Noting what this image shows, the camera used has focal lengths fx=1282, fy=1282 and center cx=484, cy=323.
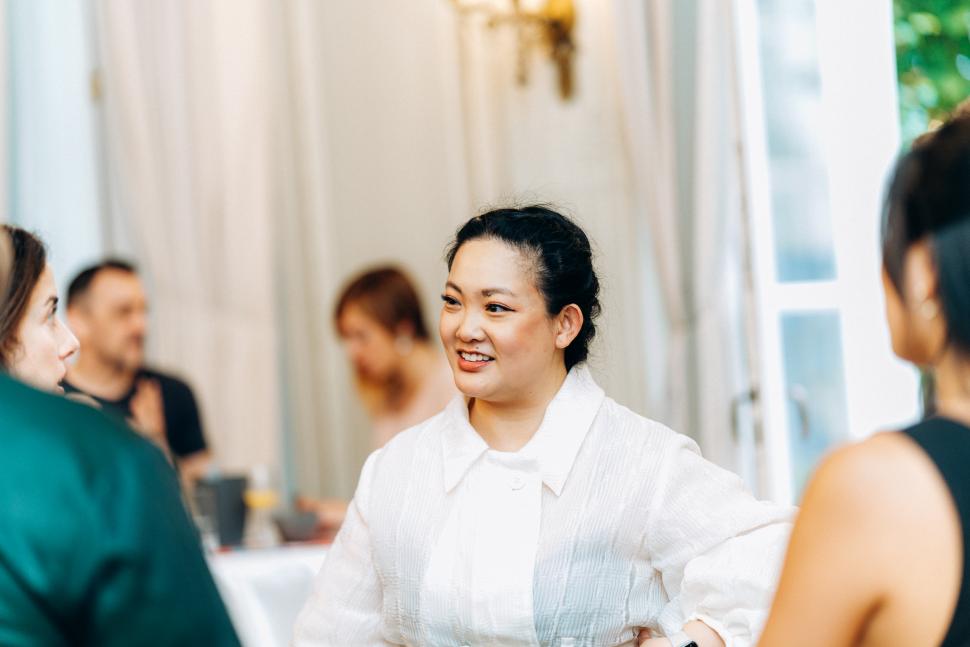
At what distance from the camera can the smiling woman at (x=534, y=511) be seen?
194 cm

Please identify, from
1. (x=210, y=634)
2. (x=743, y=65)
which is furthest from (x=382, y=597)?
(x=743, y=65)

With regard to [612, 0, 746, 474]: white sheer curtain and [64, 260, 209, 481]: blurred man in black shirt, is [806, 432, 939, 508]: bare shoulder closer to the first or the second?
[612, 0, 746, 474]: white sheer curtain

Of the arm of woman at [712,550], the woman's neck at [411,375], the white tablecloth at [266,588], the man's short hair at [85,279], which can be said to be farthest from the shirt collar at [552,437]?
the man's short hair at [85,279]

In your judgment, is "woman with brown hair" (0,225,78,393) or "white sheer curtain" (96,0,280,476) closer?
"woman with brown hair" (0,225,78,393)

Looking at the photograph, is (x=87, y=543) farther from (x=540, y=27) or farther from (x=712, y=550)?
(x=540, y=27)

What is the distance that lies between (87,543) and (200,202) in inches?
156

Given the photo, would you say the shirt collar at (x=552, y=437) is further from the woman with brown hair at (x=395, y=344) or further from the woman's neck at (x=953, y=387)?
the woman with brown hair at (x=395, y=344)

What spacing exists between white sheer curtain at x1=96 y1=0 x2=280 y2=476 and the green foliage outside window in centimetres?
245

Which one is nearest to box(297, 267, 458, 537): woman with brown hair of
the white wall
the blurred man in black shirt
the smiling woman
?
the blurred man in black shirt

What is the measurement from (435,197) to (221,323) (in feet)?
3.14

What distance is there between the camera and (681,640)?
1911 mm

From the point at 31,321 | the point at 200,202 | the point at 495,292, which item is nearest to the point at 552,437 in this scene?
the point at 495,292

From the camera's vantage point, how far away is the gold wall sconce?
4.48 m

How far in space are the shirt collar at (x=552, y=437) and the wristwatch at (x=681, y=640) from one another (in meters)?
0.28
